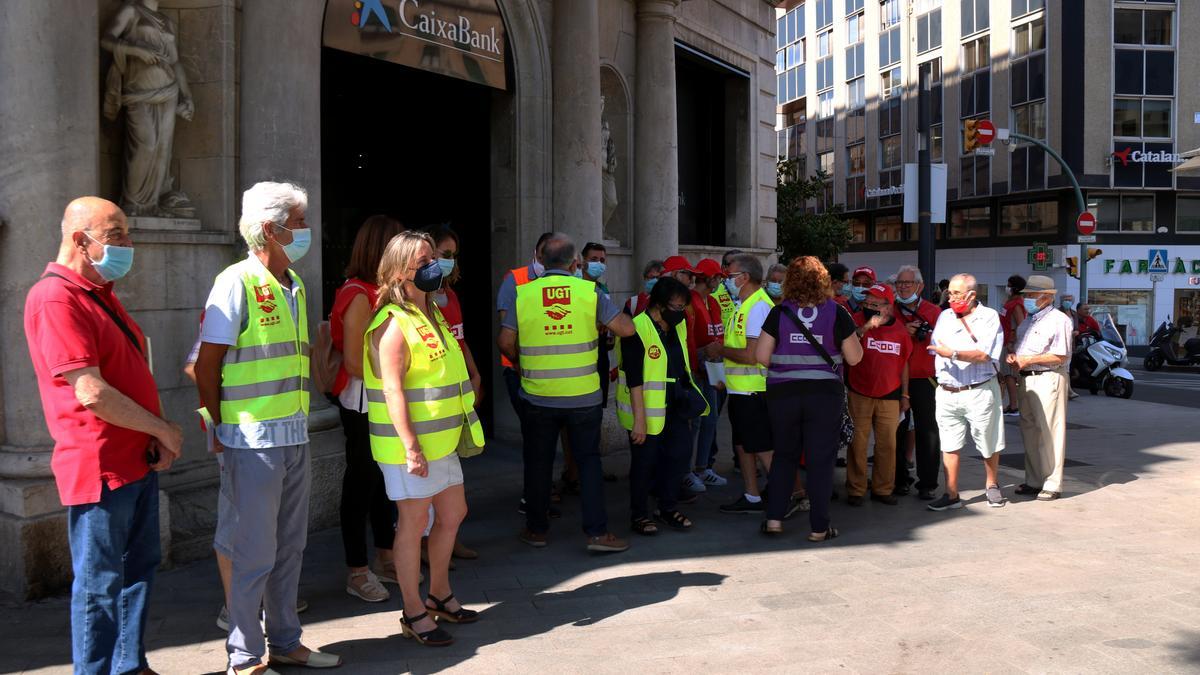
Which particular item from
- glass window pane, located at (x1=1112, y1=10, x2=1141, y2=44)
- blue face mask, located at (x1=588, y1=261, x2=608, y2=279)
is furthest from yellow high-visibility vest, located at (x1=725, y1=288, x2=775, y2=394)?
glass window pane, located at (x1=1112, y1=10, x2=1141, y2=44)

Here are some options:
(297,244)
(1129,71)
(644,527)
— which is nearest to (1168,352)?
(1129,71)

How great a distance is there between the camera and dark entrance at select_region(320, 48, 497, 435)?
395 inches

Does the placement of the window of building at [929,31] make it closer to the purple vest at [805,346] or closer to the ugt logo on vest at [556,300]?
the purple vest at [805,346]

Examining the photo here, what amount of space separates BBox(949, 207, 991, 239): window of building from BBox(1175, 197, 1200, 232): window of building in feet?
21.9

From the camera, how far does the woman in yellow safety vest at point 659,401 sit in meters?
6.72

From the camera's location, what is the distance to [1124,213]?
120 feet

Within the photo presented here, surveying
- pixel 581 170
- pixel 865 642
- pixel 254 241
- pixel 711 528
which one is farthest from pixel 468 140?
pixel 865 642

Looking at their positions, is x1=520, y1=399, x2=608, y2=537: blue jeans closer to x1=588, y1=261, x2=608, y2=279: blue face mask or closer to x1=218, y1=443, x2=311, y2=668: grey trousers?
x1=588, y1=261, x2=608, y2=279: blue face mask

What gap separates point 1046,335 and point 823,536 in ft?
9.55

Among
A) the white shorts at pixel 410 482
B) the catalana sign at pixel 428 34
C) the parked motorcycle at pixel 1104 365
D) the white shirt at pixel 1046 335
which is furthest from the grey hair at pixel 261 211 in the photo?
the parked motorcycle at pixel 1104 365

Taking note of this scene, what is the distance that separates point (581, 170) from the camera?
10.5 m

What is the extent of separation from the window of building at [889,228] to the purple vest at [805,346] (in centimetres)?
4244

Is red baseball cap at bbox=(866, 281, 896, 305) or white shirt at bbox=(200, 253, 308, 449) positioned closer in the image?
white shirt at bbox=(200, 253, 308, 449)

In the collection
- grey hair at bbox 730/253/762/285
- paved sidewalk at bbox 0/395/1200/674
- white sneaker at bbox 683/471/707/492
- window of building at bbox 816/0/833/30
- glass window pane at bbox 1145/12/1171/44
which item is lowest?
paved sidewalk at bbox 0/395/1200/674
